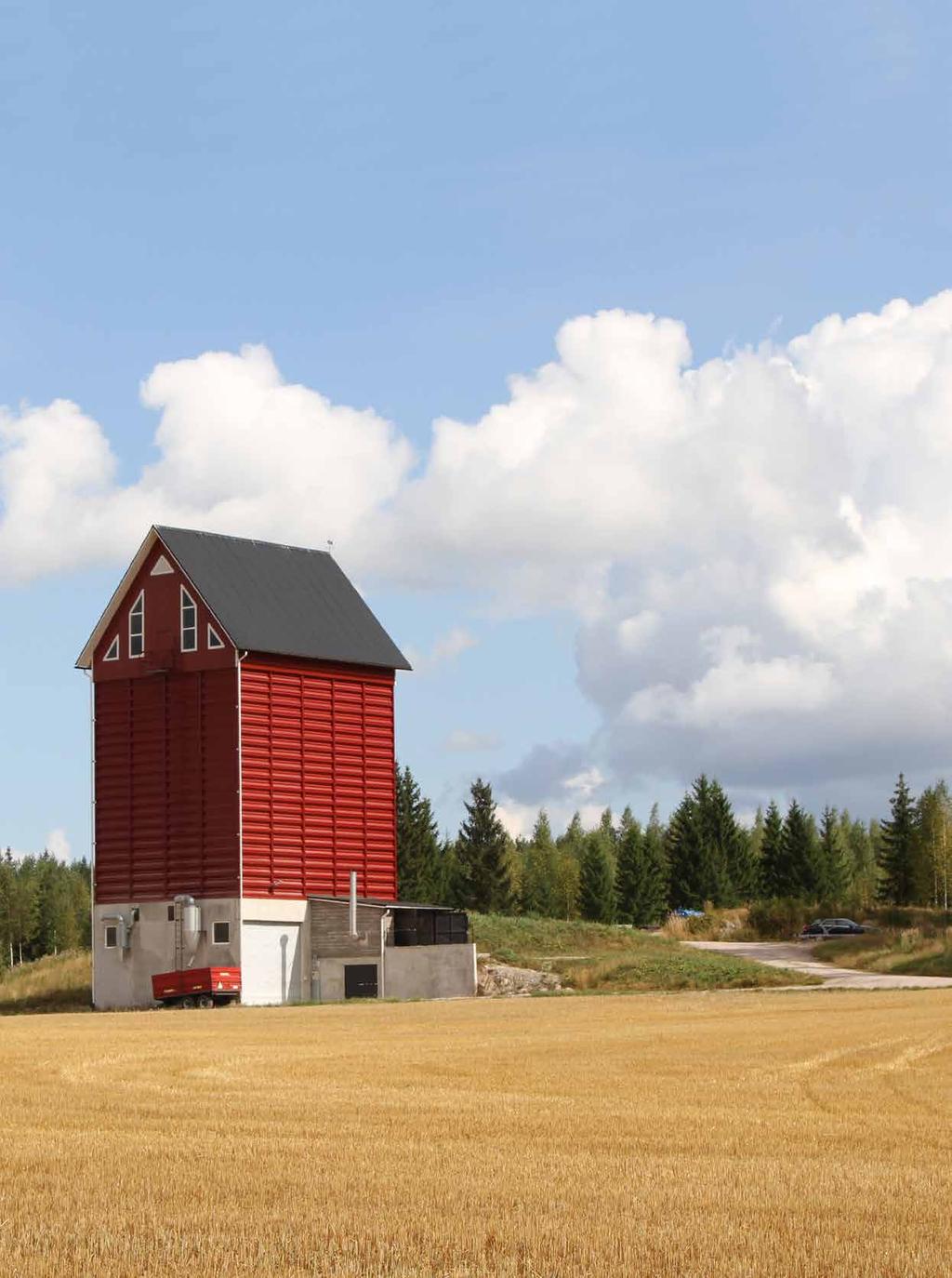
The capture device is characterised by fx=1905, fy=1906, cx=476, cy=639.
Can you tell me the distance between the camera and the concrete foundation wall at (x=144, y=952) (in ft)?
235

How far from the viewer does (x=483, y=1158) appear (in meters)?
19.1

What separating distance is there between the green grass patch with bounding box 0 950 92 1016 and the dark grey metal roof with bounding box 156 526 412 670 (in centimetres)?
1646

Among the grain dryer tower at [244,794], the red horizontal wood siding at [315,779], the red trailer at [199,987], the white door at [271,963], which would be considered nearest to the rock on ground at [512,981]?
the grain dryer tower at [244,794]

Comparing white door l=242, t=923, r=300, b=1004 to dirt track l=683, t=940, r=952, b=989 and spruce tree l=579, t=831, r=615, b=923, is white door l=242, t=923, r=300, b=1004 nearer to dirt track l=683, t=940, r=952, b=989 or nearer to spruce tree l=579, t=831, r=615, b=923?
dirt track l=683, t=940, r=952, b=989

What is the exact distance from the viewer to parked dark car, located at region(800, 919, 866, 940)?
4067 inches

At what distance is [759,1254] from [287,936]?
197 ft

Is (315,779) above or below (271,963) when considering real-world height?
above

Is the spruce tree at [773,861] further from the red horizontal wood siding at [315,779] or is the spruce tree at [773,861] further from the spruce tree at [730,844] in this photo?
the red horizontal wood siding at [315,779]

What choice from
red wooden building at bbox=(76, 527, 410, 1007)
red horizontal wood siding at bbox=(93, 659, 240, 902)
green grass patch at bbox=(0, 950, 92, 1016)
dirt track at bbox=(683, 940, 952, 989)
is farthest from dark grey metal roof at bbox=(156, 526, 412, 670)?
dirt track at bbox=(683, 940, 952, 989)

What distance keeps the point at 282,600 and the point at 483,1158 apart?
192ft

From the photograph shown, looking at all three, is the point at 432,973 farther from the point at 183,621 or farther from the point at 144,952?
the point at 183,621

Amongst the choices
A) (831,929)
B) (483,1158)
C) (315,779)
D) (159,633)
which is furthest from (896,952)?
(483,1158)

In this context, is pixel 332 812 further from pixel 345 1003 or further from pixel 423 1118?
pixel 423 1118

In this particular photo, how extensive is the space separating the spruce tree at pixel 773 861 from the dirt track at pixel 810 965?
4085 centimetres
